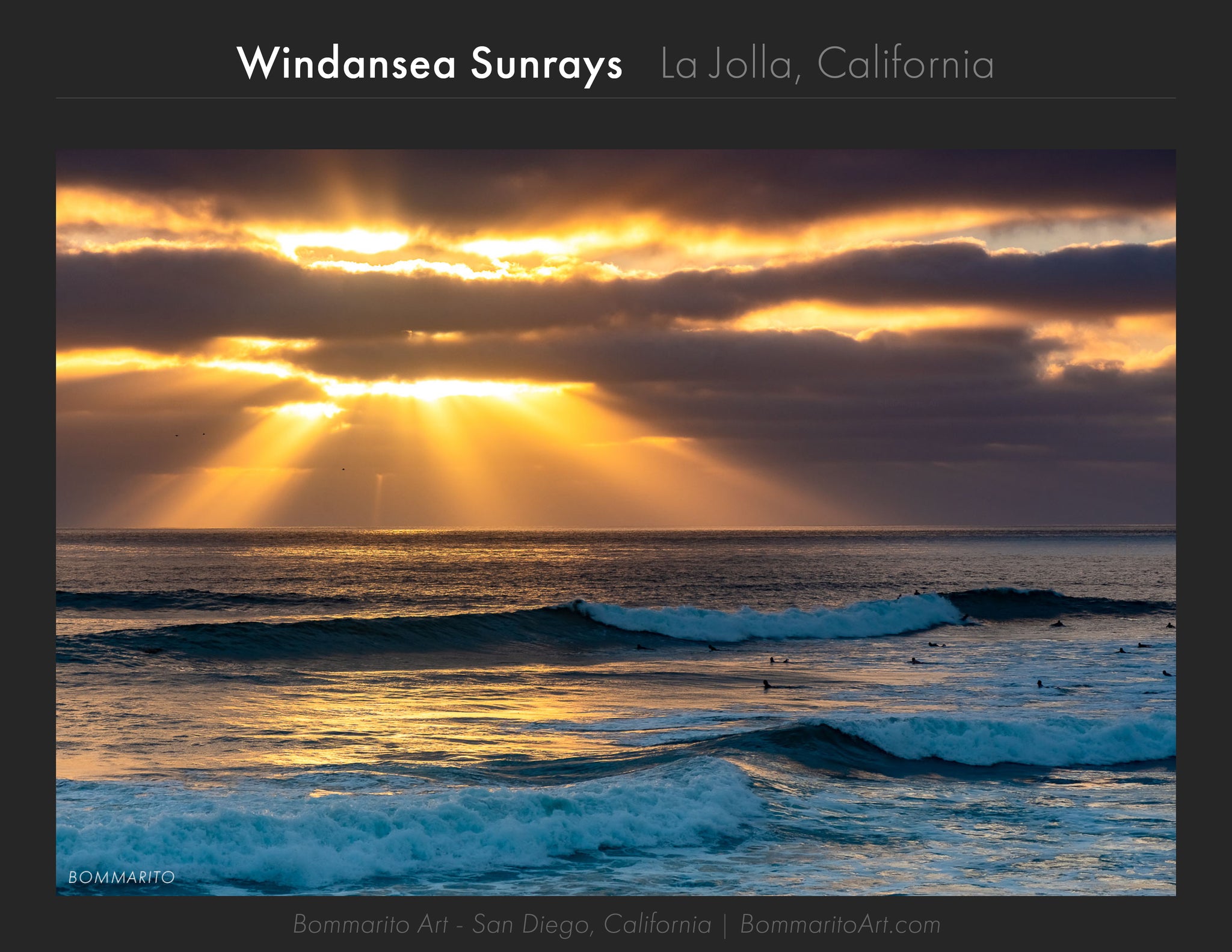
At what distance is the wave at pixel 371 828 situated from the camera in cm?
1238

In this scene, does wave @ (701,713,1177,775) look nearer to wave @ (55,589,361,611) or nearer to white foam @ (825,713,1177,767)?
white foam @ (825,713,1177,767)

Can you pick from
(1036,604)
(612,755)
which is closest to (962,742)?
(612,755)

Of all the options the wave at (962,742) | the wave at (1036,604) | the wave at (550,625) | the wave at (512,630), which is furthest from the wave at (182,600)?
the wave at (962,742)

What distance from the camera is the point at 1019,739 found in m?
20.7

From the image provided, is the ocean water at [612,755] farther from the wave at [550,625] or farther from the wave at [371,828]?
the wave at [550,625]

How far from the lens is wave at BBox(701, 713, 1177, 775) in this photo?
19750 millimetres

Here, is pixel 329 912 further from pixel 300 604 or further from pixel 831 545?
pixel 831 545

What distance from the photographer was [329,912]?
8430 mm

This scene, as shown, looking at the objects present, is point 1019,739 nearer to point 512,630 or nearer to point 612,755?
point 612,755

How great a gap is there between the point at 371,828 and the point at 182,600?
5190cm

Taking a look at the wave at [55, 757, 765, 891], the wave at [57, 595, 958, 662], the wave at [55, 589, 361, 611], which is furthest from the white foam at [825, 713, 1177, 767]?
the wave at [55, 589, 361, 611]

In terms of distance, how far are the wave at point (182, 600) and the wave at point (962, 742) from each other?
4328cm

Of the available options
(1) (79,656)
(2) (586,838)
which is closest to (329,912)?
(2) (586,838)

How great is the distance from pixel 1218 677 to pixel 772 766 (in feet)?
35.8
